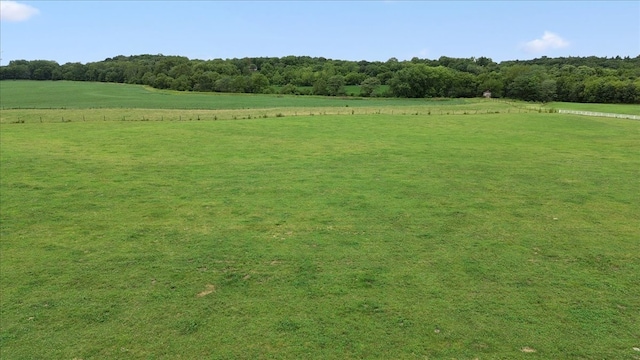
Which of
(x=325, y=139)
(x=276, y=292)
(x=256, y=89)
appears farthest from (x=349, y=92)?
(x=276, y=292)

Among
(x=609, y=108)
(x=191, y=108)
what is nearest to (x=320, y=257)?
(x=191, y=108)

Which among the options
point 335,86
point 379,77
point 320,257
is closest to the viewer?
point 320,257

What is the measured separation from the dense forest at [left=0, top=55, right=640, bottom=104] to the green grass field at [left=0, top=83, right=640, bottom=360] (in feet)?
256

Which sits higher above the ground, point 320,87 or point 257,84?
point 257,84

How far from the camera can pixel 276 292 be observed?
31.8 feet

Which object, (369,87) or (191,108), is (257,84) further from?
(191,108)

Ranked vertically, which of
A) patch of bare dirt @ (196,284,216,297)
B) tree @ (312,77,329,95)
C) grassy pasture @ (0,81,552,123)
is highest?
tree @ (312,77,329,95)

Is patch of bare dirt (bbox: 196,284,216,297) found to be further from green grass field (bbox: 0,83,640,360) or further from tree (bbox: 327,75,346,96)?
tree (bbox: 327,75,346,96)

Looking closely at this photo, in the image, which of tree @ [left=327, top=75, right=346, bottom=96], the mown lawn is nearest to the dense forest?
tree @ [left=327, top=75, right=346, bottom=96]

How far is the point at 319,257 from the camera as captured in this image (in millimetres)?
11391

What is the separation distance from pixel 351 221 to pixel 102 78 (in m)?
156

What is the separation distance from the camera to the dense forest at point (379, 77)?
91625mm

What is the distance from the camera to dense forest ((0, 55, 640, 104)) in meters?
91.6

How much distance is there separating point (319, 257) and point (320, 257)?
1.0 inches
